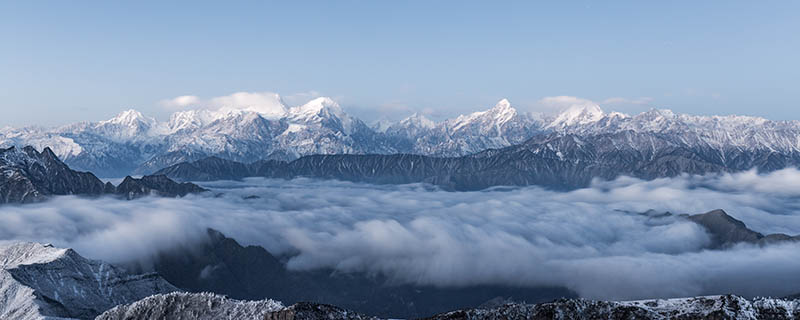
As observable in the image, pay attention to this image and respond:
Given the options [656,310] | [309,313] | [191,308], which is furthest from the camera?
[191,308]

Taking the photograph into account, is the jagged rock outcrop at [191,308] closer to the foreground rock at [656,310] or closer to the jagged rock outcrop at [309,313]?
the jagged rock outcrop at [309,313]

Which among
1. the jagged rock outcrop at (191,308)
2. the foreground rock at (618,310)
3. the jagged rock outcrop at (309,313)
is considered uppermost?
the foreground rock at (618,310)

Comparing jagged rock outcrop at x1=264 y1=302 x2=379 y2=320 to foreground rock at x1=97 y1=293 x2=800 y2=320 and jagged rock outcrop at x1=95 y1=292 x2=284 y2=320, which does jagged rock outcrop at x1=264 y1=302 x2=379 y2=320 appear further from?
jagged rock outcrop at x1=95 y1=292 x2=284 y2=320

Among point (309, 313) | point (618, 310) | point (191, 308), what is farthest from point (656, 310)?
point (191, 308)

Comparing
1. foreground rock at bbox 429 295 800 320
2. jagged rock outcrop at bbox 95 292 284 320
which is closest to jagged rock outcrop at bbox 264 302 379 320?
foreground rock at bbox 429 295 800 320

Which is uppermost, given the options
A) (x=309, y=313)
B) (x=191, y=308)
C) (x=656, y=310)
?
(x=656, y=310)

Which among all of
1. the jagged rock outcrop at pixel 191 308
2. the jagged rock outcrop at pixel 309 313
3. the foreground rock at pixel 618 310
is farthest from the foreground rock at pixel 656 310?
the jagged rock outcrop at pixel 191 308

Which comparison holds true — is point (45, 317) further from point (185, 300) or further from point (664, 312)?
point (664, 312)

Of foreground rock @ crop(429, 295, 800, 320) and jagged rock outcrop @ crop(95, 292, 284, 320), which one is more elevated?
foreground rock @ crop(429, 295, 800, 320)

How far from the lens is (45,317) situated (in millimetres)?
198875

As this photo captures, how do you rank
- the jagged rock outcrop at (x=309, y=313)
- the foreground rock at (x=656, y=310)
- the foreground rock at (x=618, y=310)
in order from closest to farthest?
1. the foreground rock at (x=656, y=310)
2. the foreground rock at (x=618, y=310)
3. the jagged rock outcrop at (x=309, y=313)

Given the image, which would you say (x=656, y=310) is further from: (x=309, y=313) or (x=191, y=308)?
(x=191, y=308)

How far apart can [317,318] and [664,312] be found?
75.5 m

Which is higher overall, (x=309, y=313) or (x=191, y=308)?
(x=309, y=313)
